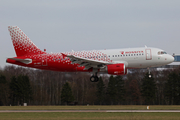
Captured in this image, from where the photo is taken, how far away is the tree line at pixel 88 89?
294 ft

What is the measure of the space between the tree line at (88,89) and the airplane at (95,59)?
3662 centimetres

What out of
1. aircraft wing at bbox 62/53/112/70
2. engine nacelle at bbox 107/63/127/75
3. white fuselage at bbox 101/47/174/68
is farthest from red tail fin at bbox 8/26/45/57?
white fuselage at bbox 101/47/174/68

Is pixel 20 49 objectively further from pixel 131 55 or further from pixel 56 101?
pixel 56 101

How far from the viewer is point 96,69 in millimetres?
48469

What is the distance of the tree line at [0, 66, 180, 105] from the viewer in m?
89.6

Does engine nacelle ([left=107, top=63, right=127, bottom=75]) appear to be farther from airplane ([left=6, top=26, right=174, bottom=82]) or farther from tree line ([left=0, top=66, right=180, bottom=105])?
tree line ([left=0, top=66, right=180, bottom=105])

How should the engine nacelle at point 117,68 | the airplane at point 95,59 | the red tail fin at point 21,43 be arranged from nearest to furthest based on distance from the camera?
the engine nacelle at point 117,68
the airplane at point 95,59
the red tail fin at point 21,43

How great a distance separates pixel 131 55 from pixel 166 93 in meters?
45.8

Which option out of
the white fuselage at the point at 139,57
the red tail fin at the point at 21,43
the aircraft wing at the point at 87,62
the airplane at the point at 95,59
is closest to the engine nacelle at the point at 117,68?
the airplane at the point at 95,59

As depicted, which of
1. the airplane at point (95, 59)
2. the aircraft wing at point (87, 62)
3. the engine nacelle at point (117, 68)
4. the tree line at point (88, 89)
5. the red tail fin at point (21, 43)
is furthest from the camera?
the tree line at point (88, 89)

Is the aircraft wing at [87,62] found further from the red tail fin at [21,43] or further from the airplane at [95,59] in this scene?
the red tail fin at [21,43]

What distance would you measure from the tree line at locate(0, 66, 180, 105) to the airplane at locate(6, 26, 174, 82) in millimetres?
36617

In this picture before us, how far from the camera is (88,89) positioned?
3912 inches

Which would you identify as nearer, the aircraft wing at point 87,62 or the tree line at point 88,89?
the aircraft wing at point 87,62
